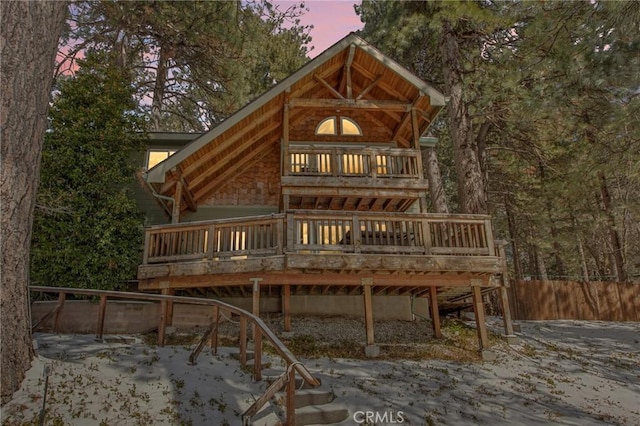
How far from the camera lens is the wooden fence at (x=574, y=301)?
16.6 m

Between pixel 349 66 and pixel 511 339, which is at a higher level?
pixel 349 66

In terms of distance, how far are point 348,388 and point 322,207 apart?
783 centimetres

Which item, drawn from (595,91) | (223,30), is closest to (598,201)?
(595,91)

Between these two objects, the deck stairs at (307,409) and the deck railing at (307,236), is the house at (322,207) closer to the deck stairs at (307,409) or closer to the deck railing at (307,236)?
the deck railing at (307,236)

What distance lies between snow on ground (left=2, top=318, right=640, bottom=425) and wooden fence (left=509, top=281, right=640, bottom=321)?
585cm

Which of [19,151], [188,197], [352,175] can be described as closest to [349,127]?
[352,175]

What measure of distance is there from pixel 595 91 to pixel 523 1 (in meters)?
5.90

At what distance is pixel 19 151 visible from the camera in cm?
566

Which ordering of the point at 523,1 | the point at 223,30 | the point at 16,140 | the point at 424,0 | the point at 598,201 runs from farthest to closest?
the point at 598,201, the point at 424,0, the point at 223,30, the point at 523,1, the point at 16,140

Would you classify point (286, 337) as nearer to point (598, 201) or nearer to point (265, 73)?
point (265, 73)

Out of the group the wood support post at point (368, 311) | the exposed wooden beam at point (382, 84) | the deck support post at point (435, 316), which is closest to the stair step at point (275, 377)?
the wood support post at point (368, 311)

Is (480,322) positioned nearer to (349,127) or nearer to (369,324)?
(369,324)

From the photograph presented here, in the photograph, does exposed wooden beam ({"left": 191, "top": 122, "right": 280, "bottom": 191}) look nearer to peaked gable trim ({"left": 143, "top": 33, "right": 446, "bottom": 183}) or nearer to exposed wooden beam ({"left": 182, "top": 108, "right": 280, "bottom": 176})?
exposed wooden beam ({"left": 182, "top": 108, "right": 280, "bottom": 176})

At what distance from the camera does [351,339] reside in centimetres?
1123
